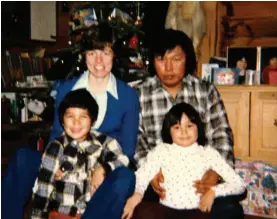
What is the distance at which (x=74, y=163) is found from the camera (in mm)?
1579

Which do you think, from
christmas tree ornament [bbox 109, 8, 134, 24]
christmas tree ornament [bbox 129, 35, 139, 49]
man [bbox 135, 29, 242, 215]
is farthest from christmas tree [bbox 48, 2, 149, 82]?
man [bbox 135, 29, 242, 215]

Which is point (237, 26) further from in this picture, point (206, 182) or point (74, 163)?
point (74, 163)

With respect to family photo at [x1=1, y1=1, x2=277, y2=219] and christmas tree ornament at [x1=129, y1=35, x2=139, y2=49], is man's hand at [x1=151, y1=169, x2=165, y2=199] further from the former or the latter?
christmas tree ornament at [x1=129, y1=35, x2=139, y2=49]

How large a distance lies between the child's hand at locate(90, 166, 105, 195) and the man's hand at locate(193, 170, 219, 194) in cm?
37

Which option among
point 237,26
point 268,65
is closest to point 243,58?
point 268,65

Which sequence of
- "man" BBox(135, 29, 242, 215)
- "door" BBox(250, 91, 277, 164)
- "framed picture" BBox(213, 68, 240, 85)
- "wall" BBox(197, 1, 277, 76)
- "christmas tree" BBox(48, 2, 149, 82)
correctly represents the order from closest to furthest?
1. "man" BBox(135, 29, 242, 215)
2. "christmas tree" BBox(48, 2, 149, 82)
3. "door" BBox(250, 91, 277, 164)
4. "framed picture" BBox(213, 68, 240, 85)
5. "wall" BBox(197, 1, 277, 76)

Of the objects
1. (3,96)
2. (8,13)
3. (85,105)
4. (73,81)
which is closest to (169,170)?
(85,105)

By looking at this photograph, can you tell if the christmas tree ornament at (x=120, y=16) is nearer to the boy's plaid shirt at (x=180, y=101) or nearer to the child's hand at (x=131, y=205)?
the boy's plaid shirt at (x=180, y=101)

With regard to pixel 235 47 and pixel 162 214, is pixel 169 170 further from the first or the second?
pixel 235 47

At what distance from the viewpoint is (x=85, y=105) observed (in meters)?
1.61

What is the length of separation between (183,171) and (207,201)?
0.53 ft

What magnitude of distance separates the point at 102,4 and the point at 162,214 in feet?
5.36

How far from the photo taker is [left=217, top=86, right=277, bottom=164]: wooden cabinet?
10.5 ft

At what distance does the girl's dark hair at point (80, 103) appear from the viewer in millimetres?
1613
